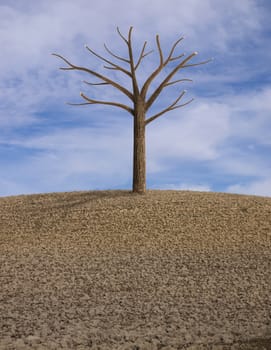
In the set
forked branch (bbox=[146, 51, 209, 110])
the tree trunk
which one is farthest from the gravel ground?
forked branch (bbox=[146, 51, 209, 110])

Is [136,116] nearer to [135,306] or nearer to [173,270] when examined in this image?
[173,270]

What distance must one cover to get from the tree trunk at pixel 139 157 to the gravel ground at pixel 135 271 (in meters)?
0.38

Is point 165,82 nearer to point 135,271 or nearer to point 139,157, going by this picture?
point 139,157

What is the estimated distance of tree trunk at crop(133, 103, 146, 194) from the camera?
1448 centimetres

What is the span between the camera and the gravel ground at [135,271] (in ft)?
22.0

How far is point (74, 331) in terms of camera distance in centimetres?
677

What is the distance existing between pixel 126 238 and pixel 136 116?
4.28m

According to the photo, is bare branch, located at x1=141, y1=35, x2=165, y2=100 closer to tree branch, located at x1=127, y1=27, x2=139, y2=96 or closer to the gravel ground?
tree branch, located at x1=127, y1=27, x2=139, y2=96

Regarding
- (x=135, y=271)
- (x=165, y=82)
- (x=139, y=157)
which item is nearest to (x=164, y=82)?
(x=165, y=82)

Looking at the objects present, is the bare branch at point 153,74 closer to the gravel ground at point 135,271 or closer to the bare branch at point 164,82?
the bare branch at point 164,82

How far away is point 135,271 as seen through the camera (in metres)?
9.56

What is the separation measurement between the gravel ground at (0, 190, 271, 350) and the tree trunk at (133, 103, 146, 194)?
375 millimetres

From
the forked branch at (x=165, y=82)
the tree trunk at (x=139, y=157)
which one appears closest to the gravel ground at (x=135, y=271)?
the tree trunk at (x=139, y=157)

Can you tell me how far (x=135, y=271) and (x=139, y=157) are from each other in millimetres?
5383
